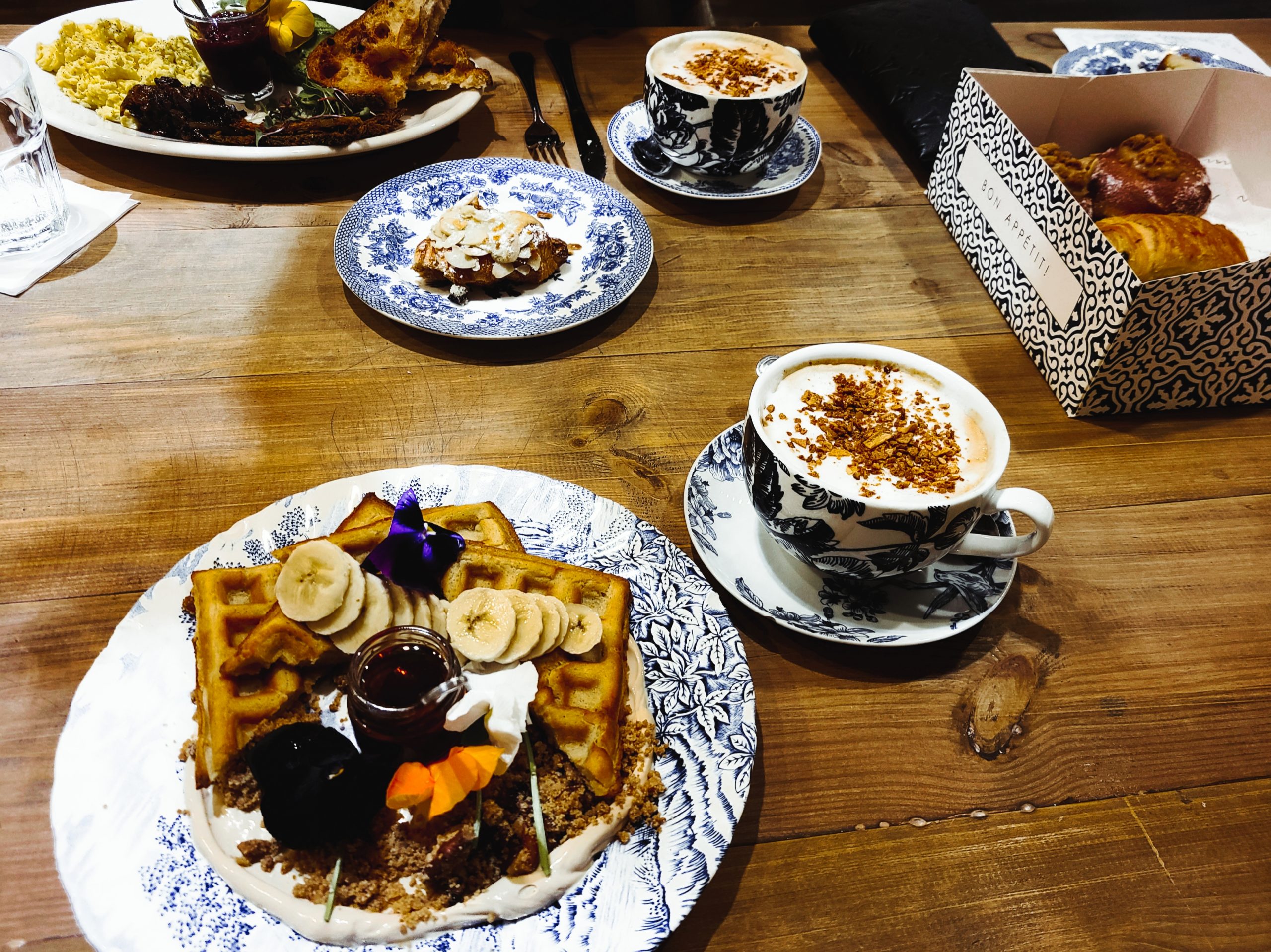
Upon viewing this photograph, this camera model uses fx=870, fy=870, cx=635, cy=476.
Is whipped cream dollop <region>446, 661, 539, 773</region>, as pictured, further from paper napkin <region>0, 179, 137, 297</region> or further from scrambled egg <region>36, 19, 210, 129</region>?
scrambled egg <region>36, 19, 210, 129</region>

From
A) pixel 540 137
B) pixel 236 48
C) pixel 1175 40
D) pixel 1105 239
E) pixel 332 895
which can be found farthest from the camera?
pixel 1175 40

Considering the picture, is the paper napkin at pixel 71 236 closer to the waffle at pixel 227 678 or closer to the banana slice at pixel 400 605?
the waffle at pixel 227 678

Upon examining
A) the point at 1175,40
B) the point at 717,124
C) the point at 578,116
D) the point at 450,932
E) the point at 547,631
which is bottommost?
the point at 450,932

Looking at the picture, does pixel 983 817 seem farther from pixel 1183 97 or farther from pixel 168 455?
pixel 1183 97

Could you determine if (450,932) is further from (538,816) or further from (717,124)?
(717,124)

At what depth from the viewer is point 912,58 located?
2166 mm

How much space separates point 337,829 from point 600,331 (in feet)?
3.33

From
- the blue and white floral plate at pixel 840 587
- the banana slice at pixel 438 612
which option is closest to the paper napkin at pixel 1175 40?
the blue and white floral plate at pixel 840 587

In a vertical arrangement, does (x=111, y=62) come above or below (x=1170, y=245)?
below

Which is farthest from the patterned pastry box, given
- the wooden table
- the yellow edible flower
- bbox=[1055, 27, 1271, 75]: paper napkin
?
the yellow edible flower

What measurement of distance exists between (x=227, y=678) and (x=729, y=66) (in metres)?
1.66

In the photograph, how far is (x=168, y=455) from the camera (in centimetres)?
133

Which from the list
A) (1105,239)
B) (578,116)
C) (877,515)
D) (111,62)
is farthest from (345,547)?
(111,62)

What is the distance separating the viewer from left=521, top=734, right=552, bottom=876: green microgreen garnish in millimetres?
894
